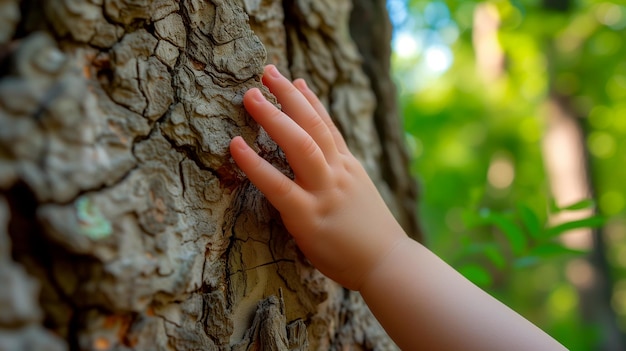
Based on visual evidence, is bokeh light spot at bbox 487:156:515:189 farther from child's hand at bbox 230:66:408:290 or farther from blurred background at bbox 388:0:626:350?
child's hand at bbox 230:66:408:290

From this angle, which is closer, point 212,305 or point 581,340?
point 212,305

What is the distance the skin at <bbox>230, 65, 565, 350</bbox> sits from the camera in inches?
36.5

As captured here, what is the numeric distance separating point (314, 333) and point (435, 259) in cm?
32

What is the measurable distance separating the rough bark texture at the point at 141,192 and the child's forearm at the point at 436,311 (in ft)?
0.61

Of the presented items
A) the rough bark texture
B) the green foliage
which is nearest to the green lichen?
the rough bark texture

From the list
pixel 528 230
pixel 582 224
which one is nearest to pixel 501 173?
pixel 528 230

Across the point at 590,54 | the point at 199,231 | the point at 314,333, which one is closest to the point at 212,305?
the point at 199,231

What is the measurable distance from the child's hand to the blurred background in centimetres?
283

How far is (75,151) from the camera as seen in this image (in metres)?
0.68

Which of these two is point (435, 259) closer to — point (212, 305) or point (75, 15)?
point (212, 305)

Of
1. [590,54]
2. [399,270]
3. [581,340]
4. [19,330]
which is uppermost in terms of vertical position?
[590,54]

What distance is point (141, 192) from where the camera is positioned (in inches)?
30.3

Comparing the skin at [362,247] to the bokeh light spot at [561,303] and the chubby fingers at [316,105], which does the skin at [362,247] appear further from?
the bokeh light spot at [561,303]

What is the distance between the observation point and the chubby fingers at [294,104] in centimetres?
100
